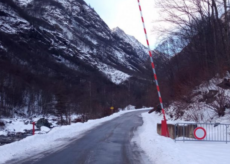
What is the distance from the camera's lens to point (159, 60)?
45.7 meters

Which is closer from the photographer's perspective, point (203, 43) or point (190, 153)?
point (190, 153)

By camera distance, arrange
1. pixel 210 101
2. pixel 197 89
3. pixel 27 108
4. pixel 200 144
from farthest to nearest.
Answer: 1. pixel 27 108
2. pixel 197 89
3. pixel 210 101
4. pixel 200 144

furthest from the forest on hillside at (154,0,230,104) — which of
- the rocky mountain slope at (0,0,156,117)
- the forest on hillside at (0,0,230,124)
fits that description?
the rocky mountain slope at (0,0,156,117)

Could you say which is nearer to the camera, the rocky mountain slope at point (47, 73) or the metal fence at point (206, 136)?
the metal fence at point (206, 136)

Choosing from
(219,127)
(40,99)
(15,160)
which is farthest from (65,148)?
(40,99)

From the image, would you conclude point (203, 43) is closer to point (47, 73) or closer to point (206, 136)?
point (206, 136)

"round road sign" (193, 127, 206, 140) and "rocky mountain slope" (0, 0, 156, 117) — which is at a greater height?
"rocky mountain slope" (0, 0, 156, 117)

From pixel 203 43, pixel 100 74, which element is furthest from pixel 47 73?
pixel 203 43

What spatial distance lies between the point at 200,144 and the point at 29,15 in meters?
194

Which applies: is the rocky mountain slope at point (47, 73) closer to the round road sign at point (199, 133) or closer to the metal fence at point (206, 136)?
the metal fence at point (206, 136)

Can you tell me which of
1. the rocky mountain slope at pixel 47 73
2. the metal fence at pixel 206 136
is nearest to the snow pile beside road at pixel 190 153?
the metal fence at pixel 206 136

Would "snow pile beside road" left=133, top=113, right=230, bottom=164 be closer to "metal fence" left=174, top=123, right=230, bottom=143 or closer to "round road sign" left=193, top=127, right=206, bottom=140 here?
"round road sign" left=193, top=127, right=206, bottom=140

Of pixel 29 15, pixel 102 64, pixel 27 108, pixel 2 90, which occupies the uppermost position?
pixel 29 15

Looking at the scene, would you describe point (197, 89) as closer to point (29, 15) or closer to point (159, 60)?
point (159, 60)
